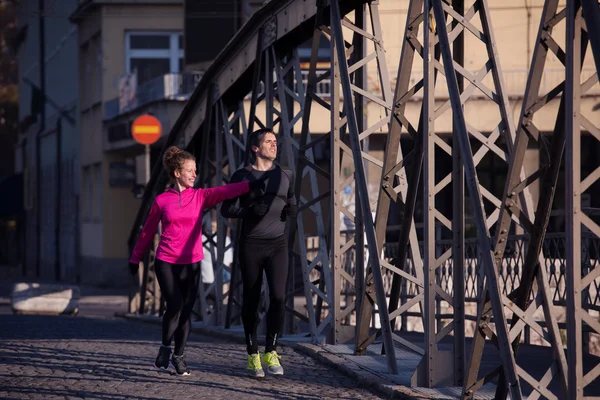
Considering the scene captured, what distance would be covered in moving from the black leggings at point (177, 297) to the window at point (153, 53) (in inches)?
1109

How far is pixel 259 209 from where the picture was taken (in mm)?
9359

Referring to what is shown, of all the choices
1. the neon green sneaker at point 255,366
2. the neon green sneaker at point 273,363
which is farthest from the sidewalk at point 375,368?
the neon green sneaker at point 255,366

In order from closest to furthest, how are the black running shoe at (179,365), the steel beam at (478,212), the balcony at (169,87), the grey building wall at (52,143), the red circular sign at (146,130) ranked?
1. the steel beam at (478,212)
2. the black running shoe at (179,365)
3. the red circular sign at (146,130)
4. the balcony at (169,87)
5. the grey building wall at (52,143)

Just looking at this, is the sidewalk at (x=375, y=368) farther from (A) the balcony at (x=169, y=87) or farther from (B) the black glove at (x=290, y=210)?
(A) the balcony at (x=169, y=87)

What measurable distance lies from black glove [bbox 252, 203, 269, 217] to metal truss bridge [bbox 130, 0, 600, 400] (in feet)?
3.23

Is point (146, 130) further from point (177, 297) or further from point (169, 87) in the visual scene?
point (177, 297)

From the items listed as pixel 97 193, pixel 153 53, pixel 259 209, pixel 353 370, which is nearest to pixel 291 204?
pixel 259 209

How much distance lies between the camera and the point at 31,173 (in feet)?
171

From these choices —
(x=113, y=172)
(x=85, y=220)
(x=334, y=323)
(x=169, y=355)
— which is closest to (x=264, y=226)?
(x=169, y=355)

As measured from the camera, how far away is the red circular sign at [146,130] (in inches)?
977

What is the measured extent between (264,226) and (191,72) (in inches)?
940

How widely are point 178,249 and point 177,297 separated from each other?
351mm

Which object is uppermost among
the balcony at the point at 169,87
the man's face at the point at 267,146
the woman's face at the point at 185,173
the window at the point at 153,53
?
the window at the point at 153,53

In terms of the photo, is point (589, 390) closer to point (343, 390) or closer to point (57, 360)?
point (343, 390)
